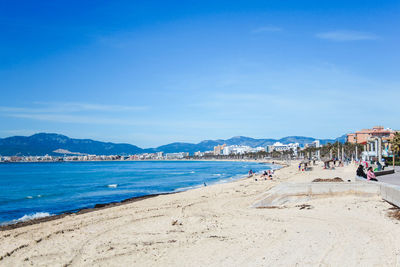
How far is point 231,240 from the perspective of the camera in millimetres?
8227

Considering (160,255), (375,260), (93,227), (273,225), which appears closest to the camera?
(375,260)

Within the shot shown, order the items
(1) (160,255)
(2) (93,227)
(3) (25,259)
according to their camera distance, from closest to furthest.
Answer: (1) (160,255) → (3) (25,259) → (2) (93,227)

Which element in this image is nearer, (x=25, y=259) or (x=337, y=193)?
(x=25, y=259)

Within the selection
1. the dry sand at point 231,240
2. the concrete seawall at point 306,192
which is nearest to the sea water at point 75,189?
the dry sand at point 231,240

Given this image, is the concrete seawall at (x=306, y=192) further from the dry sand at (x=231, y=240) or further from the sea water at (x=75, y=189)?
the sea water at (x=75, y=189)

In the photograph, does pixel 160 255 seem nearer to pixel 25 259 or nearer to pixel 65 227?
pixel 25 259

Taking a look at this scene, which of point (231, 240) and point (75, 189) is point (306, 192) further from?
point (75, 189)

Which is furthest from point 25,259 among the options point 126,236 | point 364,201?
point 364,201

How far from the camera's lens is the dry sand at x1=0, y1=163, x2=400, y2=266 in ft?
22.0

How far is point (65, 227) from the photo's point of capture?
38.7ft

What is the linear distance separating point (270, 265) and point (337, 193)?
26.6 ft

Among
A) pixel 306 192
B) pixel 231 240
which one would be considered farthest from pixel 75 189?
pixel 231 240

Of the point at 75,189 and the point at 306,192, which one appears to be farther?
the point at 75,189

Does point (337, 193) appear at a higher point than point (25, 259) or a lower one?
higher
